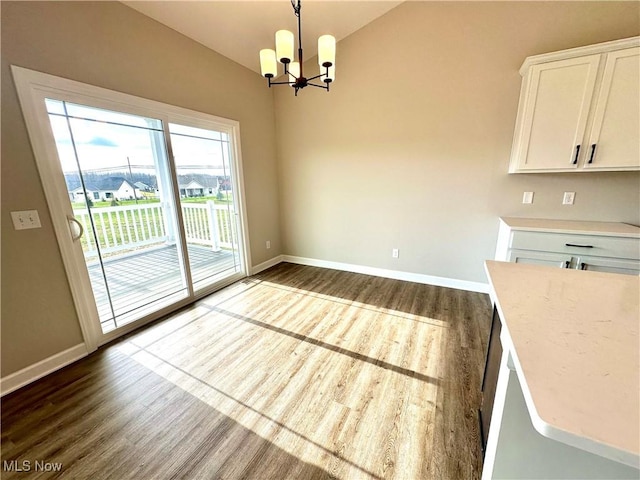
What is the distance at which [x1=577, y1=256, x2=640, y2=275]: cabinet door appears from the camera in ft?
6.89

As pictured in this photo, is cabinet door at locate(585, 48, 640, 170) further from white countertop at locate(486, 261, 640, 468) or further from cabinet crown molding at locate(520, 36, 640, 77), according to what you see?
white countertop at locate(486, 261, 640, 468)

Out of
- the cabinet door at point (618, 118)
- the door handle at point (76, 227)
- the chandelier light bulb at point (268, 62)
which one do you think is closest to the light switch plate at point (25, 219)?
the door handle at point (76, 227)

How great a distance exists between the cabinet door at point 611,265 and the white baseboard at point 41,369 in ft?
13.9

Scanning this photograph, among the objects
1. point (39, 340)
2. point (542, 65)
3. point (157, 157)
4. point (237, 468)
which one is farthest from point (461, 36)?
point (39, 340)

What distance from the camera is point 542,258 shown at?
2.35 meters

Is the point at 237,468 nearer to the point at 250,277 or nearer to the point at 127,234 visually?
the point at 127,234

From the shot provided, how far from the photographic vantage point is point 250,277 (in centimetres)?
367

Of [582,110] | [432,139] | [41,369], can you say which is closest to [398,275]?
[432,139]

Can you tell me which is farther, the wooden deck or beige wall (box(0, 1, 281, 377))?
the wooden deck

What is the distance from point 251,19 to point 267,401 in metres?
3.43

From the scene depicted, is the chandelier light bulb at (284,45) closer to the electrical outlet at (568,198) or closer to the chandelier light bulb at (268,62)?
the chandelier light bulb at (268,62)

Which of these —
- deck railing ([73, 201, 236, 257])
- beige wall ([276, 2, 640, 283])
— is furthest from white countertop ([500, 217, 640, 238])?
deck railing ([73, 201, 236, 257])

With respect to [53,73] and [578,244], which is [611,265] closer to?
[578,244]
